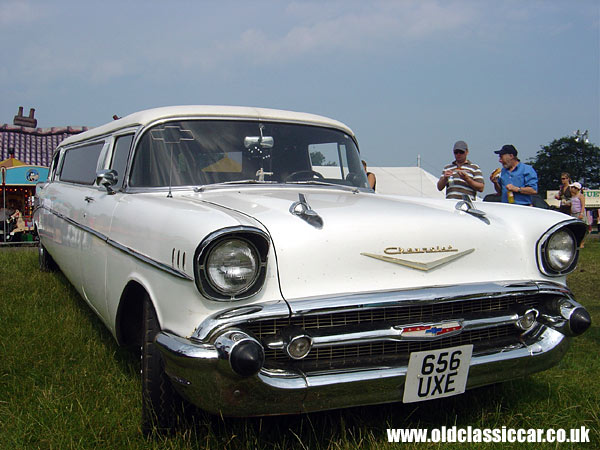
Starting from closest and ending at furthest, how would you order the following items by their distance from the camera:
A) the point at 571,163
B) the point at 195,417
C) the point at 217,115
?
the point at 195,417 → the point at 217,115 → the point at 571,163

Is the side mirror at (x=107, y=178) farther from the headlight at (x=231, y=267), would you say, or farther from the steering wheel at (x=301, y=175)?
the headlight at (x=231, y=267)

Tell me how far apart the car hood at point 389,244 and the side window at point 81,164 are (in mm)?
1779

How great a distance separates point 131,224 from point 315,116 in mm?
1634

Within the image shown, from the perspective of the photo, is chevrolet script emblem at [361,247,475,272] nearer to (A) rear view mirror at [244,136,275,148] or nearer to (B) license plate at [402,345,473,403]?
(B) license plate at [402,345,473,403]

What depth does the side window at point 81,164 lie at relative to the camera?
13.5 feet

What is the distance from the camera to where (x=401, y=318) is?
2119 mm

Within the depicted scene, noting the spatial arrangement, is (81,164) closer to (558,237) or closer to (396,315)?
(396,315)

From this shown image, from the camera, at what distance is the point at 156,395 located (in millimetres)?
2256

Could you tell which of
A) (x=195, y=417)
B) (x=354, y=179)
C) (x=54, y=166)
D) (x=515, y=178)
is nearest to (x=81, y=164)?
(x=54, y=166)

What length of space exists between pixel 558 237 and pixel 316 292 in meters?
1.25

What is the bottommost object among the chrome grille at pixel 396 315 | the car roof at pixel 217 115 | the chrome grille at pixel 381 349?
the chrome grille at pixel 381 349

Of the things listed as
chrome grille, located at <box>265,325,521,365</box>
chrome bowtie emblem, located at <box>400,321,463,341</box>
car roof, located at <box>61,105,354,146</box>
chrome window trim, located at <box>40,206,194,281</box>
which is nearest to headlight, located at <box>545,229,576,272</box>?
chrome grille, located at <box>265,325,521,365</box>

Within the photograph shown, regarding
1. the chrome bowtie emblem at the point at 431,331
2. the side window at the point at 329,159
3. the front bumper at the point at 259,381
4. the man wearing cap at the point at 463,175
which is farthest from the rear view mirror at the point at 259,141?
the man wearing cap at the point at 463,175

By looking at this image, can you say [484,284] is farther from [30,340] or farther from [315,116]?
[30,340]
